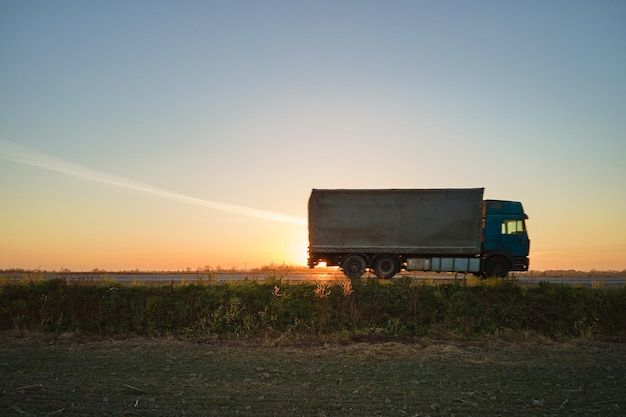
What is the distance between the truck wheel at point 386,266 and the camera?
2456 centimetres

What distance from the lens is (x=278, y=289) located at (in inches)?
672

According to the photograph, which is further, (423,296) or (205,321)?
(423,296)

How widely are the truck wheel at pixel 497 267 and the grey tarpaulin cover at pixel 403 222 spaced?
1.16 metres

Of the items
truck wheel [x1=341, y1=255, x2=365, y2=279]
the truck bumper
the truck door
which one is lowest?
truck wheel [x1=341, y1=255, x2=365, y2=279]

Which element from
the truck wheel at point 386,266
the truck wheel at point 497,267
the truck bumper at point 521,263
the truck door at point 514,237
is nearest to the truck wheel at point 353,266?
the truck wheel at point 386,266

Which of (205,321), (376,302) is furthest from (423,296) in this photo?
(205,321)

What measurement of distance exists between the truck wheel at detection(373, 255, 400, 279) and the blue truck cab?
4.10 m

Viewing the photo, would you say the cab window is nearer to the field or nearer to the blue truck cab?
the blue truck cab

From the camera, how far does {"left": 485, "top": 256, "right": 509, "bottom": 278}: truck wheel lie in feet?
81.3

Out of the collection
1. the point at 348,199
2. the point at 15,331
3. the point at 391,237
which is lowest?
the point at 15,331

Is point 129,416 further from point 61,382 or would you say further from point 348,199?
point 348,199

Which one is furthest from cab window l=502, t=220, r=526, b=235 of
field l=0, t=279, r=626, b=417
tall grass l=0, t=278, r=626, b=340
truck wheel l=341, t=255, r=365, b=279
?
tall grass l=0, t=278, r=626, b=340

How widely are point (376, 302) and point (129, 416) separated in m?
10.00

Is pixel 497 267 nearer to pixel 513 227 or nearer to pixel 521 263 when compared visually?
pixel 521 263
